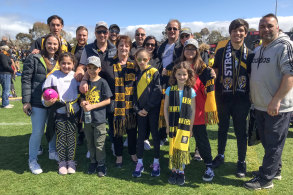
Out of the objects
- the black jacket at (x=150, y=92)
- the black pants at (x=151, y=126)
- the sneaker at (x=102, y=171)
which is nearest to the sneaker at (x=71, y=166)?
the sneaker at (x=102, y=171)

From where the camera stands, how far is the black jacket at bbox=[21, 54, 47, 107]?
3338 mm

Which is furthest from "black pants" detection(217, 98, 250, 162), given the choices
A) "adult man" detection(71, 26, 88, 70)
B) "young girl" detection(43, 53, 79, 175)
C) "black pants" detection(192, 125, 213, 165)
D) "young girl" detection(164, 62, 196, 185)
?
"adult man" detection(71, 26, 88, 70)

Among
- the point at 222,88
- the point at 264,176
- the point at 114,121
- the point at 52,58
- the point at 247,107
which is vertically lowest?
the point at 264,176

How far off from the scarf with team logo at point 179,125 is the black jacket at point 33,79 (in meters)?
2.13

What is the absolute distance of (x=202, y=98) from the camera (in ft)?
10.5

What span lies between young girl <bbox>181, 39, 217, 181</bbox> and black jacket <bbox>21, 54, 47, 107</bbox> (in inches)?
90.9

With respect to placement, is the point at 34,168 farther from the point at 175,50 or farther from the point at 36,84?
the point at 175,50

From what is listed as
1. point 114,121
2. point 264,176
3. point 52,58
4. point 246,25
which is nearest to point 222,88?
point 246,25

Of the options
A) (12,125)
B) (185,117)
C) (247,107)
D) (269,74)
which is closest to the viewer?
(269,74)

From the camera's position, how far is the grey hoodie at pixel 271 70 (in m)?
2.63

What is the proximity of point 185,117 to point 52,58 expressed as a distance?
2427mm

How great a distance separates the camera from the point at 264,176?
2.95 m

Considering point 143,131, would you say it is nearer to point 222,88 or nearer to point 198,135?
point 198,135

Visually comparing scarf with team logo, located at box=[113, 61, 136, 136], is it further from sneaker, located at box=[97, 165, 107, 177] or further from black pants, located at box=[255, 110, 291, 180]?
black pants, located at box=[255, 110, 291, 180]
